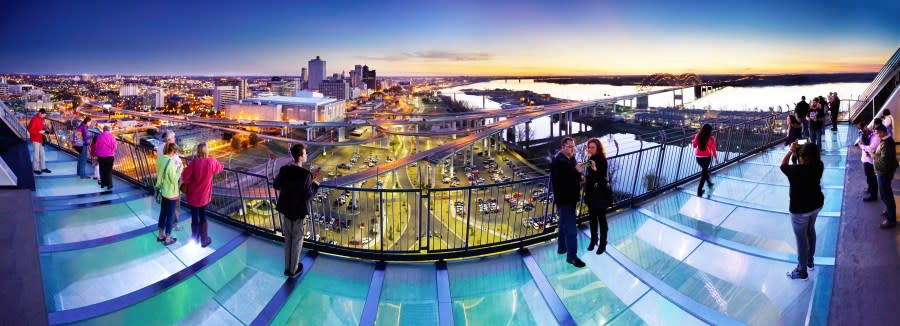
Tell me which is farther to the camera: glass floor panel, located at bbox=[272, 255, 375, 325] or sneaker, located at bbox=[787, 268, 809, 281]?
sneaker, located at bbox=[787, 268, 809, 281]

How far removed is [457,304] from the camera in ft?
15.9

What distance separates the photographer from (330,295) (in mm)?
4965

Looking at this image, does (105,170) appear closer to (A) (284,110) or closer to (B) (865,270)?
(B) (865,270)

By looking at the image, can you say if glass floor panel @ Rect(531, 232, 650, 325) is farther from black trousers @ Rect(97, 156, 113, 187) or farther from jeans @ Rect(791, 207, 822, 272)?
black trousers @ Rect(97, 156, 113, 187)

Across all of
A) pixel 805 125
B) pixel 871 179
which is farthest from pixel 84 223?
pixel 805 125

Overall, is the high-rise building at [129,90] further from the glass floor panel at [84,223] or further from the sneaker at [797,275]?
the sneaker at [797,275]

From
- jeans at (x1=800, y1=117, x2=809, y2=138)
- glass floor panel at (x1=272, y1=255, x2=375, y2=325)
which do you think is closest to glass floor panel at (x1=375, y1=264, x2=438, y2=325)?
glass floor panel at (x1=272, y1=255, x2=375, y2=325)

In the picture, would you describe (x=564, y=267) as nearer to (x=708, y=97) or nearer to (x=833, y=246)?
(x=833, y=246)

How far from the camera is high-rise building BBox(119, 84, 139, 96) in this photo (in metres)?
130

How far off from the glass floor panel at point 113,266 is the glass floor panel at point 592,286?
4888 mm

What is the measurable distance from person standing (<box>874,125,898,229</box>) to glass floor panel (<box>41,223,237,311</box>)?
919 centimetres

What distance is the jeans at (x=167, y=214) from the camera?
6.07 metres

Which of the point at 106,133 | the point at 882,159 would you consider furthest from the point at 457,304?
the point at 106,133

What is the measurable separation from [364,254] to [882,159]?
7121mm
